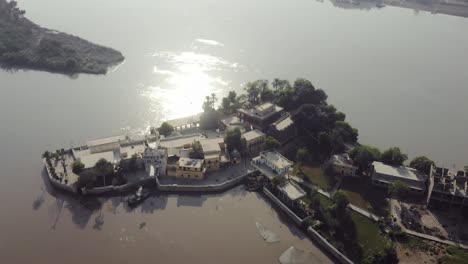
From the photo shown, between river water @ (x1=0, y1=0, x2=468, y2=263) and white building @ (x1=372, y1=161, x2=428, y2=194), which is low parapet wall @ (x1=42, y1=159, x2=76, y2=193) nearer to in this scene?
river water @ (x1=0, y1=0, x2=468, y2=263)

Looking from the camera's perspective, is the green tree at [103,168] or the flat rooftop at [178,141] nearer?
the green tree at [103,168]

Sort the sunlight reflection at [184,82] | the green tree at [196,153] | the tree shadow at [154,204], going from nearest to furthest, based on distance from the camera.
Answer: the tree shadow at [154,204] → the green tree at [196,153] → the sunlight reflection at [184,82]

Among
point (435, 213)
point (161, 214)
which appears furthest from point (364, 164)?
point (161, 214)

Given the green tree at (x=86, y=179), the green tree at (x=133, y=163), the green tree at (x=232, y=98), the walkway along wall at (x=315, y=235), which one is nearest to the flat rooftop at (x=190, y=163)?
the green tree at (x=133, y=163)

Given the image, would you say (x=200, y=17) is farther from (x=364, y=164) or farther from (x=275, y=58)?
(x=364, y=164)

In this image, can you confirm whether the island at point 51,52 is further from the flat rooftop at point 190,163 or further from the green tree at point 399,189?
the green tree at point 399,189
